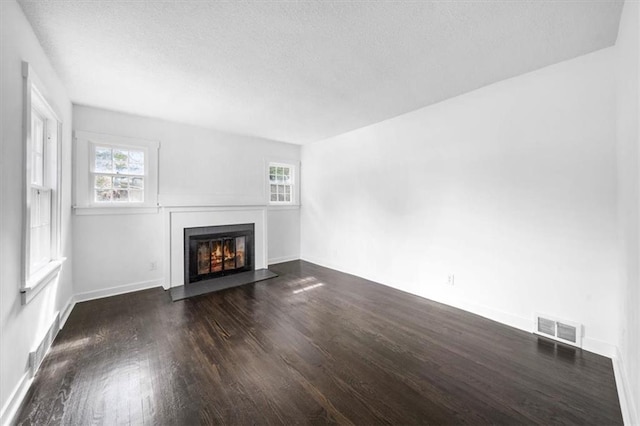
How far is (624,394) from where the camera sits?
5.62ft

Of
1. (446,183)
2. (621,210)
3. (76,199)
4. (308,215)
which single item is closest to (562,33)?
(621,210)

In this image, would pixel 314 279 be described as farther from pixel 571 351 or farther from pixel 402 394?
pixel 571 351

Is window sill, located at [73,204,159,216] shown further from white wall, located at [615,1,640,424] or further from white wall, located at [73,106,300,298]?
white wall, located at [615,1,640,424]

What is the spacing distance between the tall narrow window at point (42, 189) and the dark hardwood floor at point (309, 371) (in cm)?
75

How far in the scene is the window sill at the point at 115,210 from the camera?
11.4 feet

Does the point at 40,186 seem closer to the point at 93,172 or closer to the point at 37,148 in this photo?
the point at 37,148

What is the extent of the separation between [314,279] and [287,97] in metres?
2.86

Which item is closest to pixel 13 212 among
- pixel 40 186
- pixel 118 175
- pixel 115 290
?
pixel 40 186

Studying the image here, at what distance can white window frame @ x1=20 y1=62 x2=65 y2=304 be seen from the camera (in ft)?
5.86

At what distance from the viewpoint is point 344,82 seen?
2.82 m

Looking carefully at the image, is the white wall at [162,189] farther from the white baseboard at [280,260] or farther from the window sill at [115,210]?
the white baseboard at [280,260]

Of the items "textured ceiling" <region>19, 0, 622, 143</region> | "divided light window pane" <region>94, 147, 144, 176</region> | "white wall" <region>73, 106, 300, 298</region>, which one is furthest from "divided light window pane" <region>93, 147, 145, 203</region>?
"textured ceiling" <region>19, 0, 622, 143</region>

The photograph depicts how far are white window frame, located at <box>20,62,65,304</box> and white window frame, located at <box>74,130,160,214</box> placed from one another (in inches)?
33.3

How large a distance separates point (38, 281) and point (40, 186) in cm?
89
